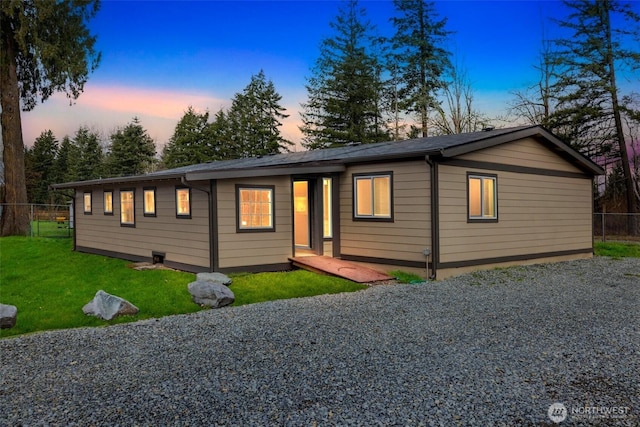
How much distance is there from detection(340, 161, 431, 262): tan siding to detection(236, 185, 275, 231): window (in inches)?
74.2

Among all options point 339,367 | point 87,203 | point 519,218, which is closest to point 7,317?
point 339,367

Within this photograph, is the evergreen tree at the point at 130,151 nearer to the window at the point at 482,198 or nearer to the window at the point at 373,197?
the window at the point at 373,197

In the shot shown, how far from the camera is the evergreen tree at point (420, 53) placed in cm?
2553

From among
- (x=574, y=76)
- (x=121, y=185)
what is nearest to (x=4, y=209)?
(x=121, y=185)

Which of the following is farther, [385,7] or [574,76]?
[385,7]

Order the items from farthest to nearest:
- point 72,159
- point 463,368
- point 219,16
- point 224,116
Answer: point 72,159 < point 224,116 < point 219,16 < point 463,368

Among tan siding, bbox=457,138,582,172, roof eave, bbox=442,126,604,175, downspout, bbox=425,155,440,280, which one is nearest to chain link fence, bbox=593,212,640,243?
roof eave, bbox=442,126,604,175

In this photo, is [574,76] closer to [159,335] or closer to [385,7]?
[385,7]

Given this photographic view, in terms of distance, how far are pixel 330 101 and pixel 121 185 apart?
54.8ft

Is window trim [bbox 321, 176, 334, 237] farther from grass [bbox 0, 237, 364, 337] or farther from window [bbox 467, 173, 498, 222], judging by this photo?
window [bbox 467, 173, 498, 222]

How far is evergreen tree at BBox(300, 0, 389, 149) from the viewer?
89.7 feet

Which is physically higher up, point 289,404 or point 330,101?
point 330,101

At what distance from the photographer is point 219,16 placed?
15445mm

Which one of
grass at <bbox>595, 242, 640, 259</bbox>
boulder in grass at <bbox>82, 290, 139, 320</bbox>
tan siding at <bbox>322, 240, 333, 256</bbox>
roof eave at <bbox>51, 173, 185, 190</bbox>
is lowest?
grass at <bbox>595, 242, 640, 259</bbox>
